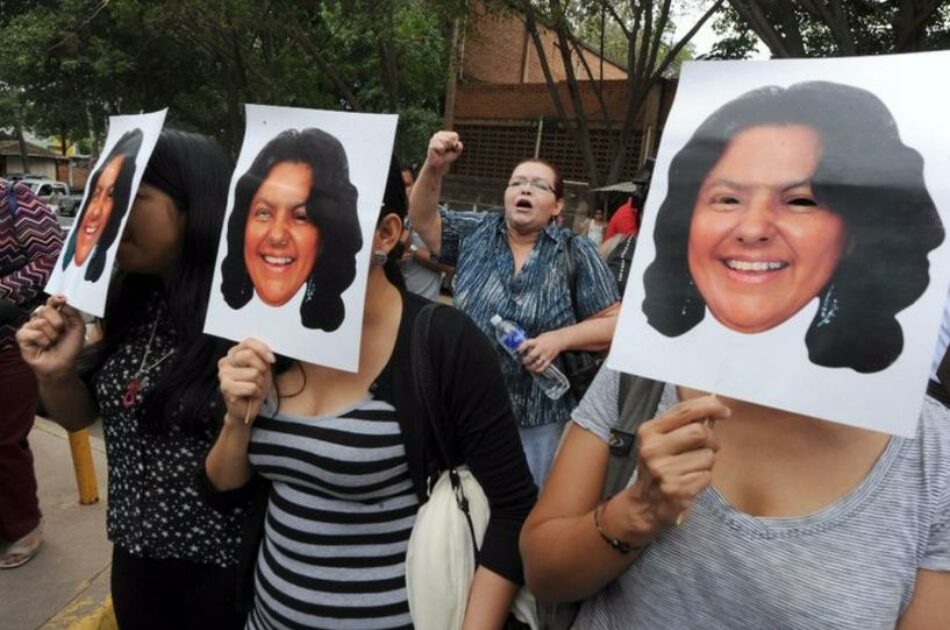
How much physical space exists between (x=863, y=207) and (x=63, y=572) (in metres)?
3.17

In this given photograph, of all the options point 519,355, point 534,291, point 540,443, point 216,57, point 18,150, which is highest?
point 216,57

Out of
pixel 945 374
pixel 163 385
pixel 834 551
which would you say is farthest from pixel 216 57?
pixel 834 551

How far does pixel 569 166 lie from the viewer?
727 inches

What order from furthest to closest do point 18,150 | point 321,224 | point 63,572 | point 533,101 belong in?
point 18,150 < point 533,101 < point 63,572 < point 321,224

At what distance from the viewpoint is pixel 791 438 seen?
0.94 m

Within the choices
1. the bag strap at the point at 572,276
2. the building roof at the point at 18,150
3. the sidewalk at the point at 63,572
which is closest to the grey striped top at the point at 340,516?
the sidewalk at the point at 63,572

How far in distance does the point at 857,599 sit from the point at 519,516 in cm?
58

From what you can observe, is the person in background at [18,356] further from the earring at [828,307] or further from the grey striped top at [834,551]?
the earring at [828,307]

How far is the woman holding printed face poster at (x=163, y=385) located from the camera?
1.50m

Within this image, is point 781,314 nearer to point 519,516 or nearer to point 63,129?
point 519,516

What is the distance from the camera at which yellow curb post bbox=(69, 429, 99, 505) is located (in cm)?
324

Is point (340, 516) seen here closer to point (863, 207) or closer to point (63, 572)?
point (863, 207)

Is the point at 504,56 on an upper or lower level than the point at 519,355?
upper

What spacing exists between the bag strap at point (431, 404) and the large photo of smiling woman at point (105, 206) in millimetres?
676
